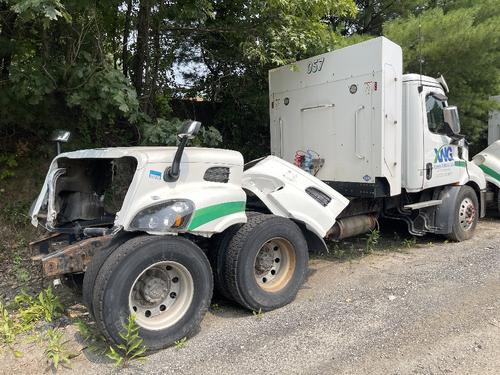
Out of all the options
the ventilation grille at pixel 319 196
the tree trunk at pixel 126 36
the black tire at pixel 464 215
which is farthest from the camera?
the tree trunk at pixel 126 36

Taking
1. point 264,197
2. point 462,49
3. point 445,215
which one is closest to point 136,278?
point 264,197

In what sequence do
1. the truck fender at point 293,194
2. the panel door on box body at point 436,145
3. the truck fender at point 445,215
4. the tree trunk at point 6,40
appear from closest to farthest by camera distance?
the truck fender at point 293,194, the tree trunk at point 6,40, the panel door on box body at point 436,145, the truck fender at point 445,215

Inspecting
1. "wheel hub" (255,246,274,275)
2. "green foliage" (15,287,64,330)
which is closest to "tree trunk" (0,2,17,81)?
"green foliage" (15,287,64,330)

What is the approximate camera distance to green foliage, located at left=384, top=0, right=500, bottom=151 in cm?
869

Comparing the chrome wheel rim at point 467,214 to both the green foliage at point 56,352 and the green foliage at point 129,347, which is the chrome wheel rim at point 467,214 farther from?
the green foliage at point 56,352

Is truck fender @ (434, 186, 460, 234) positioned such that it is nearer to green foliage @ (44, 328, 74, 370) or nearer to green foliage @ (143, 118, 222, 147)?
green foliage @ (143, 118, 222, 147)

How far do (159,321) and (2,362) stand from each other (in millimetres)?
1255

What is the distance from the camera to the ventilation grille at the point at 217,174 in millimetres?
4217

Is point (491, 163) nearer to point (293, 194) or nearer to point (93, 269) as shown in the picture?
point (293, 194)

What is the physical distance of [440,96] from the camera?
22.5 feet

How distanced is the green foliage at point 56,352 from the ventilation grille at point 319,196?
294cm

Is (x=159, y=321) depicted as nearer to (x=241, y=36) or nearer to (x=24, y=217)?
(x=24, y=217)

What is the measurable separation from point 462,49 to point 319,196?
5.62m

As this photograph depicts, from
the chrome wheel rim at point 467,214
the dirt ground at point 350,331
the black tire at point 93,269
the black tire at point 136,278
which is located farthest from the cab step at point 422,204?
the black tire at point 93,269
